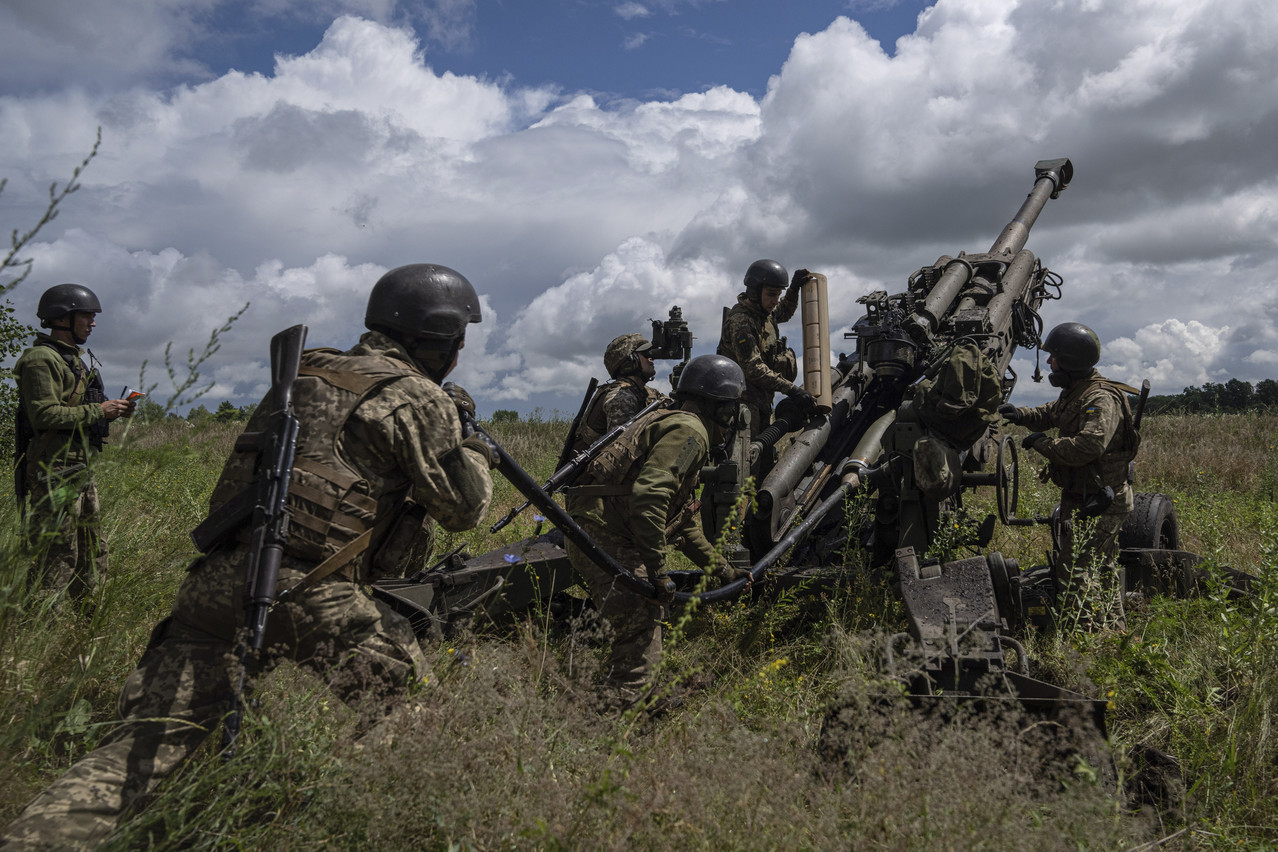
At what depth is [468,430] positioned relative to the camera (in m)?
2.94

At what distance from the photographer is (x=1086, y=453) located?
16.1 ft

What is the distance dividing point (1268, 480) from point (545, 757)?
34.6ft

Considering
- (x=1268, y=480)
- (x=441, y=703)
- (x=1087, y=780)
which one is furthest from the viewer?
(x=1268, y=480)

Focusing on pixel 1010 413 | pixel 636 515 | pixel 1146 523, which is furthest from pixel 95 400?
pixel 1146 523

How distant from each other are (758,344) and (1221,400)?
708 inches

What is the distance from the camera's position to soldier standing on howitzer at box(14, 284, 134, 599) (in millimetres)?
4441

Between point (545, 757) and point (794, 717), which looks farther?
point (794, 717)

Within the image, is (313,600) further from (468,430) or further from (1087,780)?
(1087,780)

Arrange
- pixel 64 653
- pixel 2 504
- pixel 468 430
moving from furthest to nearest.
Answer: pixel 2 504
pixel 64 653
pixel 468 430

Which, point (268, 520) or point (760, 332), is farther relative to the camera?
point (760, 332)

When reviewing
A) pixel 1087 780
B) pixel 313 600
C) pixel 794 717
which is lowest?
pixel 794 717

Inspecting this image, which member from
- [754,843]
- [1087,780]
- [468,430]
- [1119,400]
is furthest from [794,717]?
[1119,400]

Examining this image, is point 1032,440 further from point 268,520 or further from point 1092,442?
point 268,520

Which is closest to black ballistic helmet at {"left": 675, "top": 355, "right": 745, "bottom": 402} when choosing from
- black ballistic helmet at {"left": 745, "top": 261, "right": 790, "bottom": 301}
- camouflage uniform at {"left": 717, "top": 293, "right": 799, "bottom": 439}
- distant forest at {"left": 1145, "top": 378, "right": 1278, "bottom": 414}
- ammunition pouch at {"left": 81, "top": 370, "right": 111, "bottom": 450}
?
camouflage uniform at {"left": 717, "top": 293, "right": 799, "bottom": 439}
